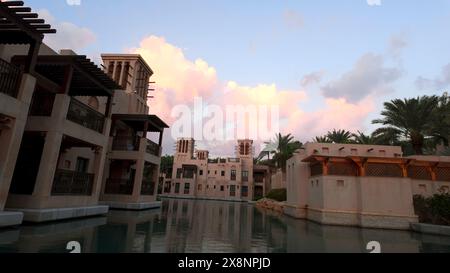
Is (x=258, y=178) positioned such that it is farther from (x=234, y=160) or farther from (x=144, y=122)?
(x=144, y=122)

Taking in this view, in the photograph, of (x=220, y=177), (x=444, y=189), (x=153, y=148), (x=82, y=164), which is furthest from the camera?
(x=220, y=177)

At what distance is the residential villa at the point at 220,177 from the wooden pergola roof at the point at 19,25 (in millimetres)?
57077

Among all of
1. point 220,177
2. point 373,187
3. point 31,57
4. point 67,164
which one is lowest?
point 373,187

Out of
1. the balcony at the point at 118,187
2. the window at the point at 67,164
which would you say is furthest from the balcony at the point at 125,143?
the window at the point at 67,164

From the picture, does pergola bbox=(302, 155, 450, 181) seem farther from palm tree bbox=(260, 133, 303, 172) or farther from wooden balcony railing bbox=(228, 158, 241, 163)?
wooden balcony railing bbox=(228, 158, 241, 163)

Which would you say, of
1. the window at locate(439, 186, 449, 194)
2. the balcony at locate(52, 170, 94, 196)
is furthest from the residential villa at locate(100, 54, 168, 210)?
the window at locate(439, 186, 449, 194)

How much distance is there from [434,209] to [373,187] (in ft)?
10.9

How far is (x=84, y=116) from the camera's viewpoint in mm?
15102

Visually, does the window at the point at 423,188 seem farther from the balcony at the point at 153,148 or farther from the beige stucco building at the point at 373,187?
the balcony at the point at 153,148

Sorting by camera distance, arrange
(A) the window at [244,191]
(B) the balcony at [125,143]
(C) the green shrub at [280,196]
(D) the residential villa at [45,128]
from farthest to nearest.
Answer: (A) the window at [244,191] → (C) the green shrub at [280,196] → (B) the balcony at [125,143] → (D) the residential villa at [45,128]

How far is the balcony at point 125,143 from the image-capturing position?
22.9 metres

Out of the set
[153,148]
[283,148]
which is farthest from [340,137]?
[153,148]

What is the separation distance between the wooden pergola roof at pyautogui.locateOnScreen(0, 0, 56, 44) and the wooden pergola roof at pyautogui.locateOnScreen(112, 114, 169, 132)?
10.6 m
